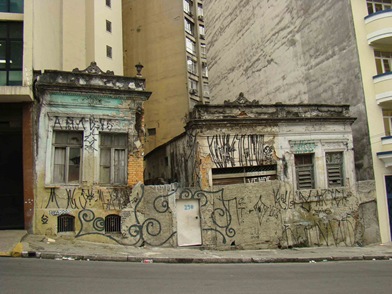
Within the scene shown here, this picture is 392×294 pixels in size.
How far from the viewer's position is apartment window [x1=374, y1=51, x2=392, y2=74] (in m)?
19.0

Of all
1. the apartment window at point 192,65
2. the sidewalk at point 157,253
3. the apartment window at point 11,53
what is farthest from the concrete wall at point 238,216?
the apartment window at point 192,65

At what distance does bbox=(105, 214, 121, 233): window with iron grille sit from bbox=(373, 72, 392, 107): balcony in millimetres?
13243

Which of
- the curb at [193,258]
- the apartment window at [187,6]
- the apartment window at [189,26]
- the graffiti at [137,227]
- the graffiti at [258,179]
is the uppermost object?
the apartment window at [187,6]

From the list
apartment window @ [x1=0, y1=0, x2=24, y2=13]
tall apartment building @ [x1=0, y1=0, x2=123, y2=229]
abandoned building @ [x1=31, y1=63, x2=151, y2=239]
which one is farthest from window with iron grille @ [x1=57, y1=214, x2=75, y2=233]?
apartment window @ [x1=0, y1=0, x2=24, y2=13]

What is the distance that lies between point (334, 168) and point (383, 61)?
6.61 metres

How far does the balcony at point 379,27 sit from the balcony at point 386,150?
479 centimetres

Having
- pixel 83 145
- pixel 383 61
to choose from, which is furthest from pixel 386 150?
pixel 83 145

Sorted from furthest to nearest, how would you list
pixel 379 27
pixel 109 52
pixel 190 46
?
1. pixel 190 46
2. pixel 109 52
3. pixel 379 27

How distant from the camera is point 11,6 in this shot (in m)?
15.1

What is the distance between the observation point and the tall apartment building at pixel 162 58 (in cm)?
3722

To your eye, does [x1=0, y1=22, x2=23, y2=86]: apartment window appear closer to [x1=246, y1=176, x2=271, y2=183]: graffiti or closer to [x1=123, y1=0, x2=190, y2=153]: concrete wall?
[x1=246, y1=176, x2=271, y2=183]: graffiti

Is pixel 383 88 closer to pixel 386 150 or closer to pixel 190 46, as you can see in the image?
pixel 386 150

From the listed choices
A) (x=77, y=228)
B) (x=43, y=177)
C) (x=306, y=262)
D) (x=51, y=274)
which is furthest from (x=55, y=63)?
(x=306, y=262)

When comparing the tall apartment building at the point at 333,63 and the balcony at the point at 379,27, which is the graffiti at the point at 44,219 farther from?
the balcony at the point at 379,27
